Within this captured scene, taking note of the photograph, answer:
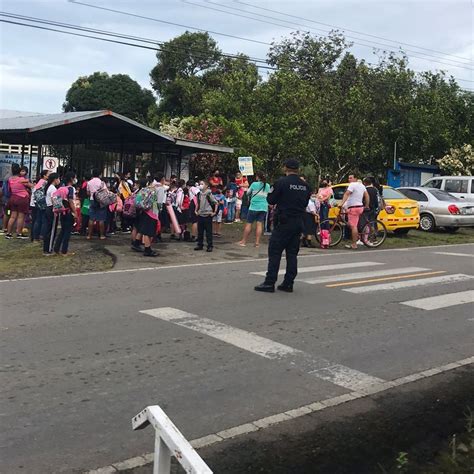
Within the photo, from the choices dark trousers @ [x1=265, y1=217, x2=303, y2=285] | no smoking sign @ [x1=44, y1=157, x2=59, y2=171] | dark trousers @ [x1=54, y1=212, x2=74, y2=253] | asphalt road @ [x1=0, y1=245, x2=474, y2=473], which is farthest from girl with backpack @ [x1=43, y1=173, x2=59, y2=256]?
no smoking sign @ [x1=44, y1=157, x2=59, y2=171]

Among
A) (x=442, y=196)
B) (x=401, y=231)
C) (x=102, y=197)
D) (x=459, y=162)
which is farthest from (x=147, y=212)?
(x=459, y=162)

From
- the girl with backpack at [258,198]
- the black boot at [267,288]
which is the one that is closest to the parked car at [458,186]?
the girl with backpack at [258,198]

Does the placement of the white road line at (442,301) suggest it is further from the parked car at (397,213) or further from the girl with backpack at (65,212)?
the parked car at (397,213)

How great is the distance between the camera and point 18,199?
1312cm

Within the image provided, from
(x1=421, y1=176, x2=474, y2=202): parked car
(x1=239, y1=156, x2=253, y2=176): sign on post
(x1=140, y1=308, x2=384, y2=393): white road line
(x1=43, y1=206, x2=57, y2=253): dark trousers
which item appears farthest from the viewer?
(x1=421, y1=176, x2=474, y2=202): parked car

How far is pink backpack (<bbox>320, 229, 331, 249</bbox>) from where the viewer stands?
1415 cm

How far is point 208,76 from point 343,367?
45.7 metres

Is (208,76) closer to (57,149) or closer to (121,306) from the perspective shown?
(57,149)

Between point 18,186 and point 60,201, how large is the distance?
2.94 meters

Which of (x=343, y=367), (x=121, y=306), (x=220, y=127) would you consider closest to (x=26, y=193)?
(x=121, y=306)

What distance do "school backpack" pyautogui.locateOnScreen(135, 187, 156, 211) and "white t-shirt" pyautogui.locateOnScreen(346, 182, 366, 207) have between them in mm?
4998

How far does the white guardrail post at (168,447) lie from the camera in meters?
2.04

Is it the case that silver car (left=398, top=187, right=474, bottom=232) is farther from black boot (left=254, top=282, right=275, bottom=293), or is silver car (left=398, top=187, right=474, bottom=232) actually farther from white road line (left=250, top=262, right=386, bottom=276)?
black boot (left=254, top=282, right=275, bottom=293)

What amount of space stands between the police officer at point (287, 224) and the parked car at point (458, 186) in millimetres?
13354
